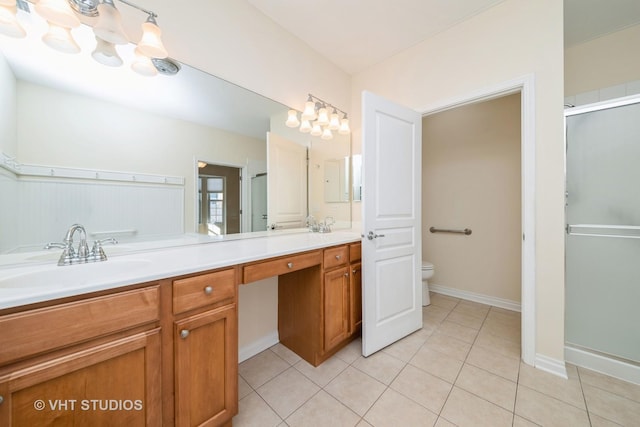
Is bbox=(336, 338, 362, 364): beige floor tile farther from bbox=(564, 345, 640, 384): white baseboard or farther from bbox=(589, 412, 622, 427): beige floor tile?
bbox=(564, 345, 640, 384): white baseboard

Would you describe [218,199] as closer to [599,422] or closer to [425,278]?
[425,278]

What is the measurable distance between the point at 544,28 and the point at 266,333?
298 centimetres

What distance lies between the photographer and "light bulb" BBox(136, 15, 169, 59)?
3.79 feet

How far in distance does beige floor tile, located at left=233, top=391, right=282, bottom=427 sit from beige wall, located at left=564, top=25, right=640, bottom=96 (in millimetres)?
3482

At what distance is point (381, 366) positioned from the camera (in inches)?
64.0

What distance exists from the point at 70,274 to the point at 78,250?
14 cm

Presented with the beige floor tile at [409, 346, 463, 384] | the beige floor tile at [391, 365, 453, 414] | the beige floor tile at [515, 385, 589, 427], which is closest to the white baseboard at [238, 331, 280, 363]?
the beige floor tile at [391, 365, 453, 414]

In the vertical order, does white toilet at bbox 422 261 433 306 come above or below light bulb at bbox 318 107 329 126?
below

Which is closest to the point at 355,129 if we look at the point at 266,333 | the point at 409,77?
the point at 409,77

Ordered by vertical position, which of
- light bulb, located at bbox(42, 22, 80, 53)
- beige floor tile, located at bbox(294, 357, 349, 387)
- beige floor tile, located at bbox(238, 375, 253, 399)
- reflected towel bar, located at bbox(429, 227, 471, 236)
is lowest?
beige floor tile, located at bbox(238, 375, 253, 399)

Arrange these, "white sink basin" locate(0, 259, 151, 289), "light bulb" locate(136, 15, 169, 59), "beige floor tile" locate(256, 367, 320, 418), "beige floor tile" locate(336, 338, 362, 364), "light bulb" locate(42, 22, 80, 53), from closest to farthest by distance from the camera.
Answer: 1. "white sink basin" locate(0, 259, 151, 289)
2. "light bulb" locate(42, 22, 80, 53)
3. "light bulb" locate(136, 15, 169, 59)
4. "beige floor tile" locate(256, 367, 320, 418)
5. "beige floor tile" locate(336, 338, 362, 364)

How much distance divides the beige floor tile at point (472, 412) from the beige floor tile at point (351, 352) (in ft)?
2.03

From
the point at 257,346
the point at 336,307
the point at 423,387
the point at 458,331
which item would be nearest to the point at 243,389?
the point at 257,346

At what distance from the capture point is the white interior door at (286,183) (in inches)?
76.7
